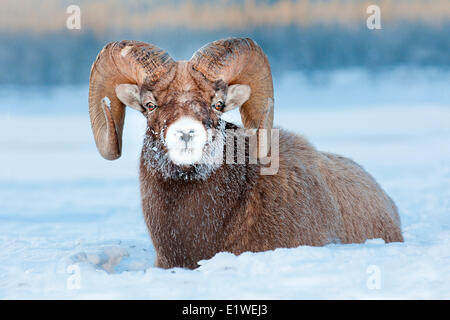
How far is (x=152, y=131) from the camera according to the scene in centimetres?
796

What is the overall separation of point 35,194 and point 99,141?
14100mm

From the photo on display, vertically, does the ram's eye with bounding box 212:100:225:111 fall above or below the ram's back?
above

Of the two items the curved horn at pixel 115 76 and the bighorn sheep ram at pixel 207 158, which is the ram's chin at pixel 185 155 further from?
the curved horn at pixel 115 76

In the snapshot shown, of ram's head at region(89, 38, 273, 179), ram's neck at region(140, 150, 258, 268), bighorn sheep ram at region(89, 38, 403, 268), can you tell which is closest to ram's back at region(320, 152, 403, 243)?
bighorn sheep ram at region(89, 38, 403, 268)

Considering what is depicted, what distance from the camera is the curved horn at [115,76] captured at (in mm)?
8086

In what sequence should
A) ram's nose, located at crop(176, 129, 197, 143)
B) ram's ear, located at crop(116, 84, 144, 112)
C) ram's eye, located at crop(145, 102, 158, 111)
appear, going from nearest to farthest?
ram's nose, located at crop(176, 129, 197, 143) → ram's eye, located at crop(145, 102, 158, 111) → ram's ear, located at crop(116, 84, 144, 112)

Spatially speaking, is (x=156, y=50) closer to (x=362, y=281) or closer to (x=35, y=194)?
(x=362, y=281)

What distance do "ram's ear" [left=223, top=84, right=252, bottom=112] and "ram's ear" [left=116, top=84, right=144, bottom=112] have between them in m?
1.24

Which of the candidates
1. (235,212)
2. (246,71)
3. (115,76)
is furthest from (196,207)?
(115,76)

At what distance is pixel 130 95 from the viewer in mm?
8578

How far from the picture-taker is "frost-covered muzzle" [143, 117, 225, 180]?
7316 millimetres

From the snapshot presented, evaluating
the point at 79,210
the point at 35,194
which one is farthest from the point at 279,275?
the point at 35,194

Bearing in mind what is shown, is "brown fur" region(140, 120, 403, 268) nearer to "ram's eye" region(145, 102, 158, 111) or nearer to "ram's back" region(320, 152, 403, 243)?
"ram's back" region(320, 152, 403, 243)

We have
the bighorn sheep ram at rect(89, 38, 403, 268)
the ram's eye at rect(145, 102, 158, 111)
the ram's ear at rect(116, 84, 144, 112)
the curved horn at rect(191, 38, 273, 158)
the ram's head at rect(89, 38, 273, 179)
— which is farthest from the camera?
the ram's ear at rect(116, 84, 144, 112)
